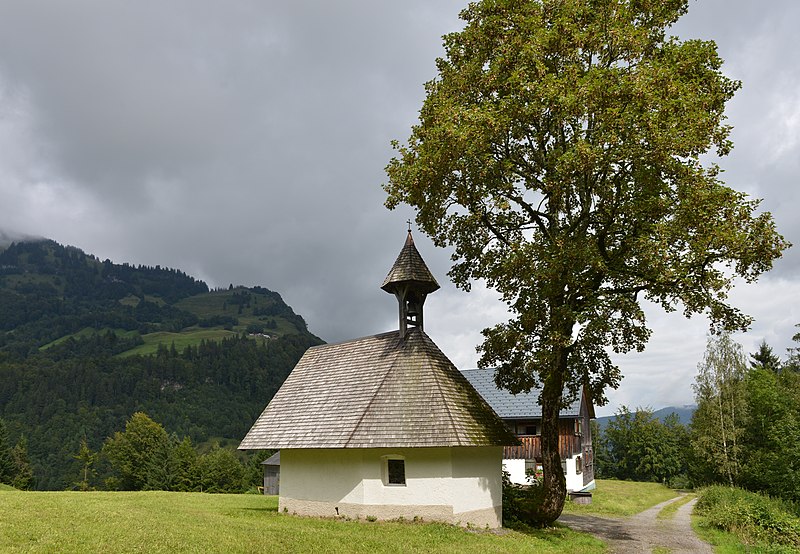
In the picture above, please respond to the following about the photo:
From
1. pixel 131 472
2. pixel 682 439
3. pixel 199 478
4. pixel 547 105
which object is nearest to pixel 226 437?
pixel 131 472

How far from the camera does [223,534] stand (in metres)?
16.2

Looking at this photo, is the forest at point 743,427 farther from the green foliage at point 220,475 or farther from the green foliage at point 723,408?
the green foliage at point 220,475

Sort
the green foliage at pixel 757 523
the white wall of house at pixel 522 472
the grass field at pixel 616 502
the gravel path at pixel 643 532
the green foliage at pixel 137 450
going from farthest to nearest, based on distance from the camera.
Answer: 1. the green foliage at pixel 137 450
2. the white wall of house at pixel 522 472
3. the grass field at pixel 616 502
4. the green foliage at pixel 757 523
5. the gravel path at pixel 643 532

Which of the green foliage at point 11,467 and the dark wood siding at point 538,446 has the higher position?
the dark wood siding at point 538,446

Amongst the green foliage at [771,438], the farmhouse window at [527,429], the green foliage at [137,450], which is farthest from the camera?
the green foliage at [137,450]

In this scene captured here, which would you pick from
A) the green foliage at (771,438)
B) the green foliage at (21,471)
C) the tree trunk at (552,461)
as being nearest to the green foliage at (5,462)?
the green foliage at (21,471)

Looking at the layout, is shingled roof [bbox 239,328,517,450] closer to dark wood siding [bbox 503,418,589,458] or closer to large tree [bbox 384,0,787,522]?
large tree [bbox 384,0,787,522]

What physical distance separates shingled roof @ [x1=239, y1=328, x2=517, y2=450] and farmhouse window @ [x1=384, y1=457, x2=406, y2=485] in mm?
1395

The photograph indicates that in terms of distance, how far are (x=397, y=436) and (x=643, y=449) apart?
5632cm

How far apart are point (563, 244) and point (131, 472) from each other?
80441 millimetres

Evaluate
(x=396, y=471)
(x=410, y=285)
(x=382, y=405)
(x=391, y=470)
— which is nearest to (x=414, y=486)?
(x=396, y=471)

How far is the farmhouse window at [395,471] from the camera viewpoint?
20.9 m

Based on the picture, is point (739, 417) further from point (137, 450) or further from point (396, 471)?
point (137, 450)

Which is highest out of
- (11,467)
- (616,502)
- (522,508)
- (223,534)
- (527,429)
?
(527,429)
